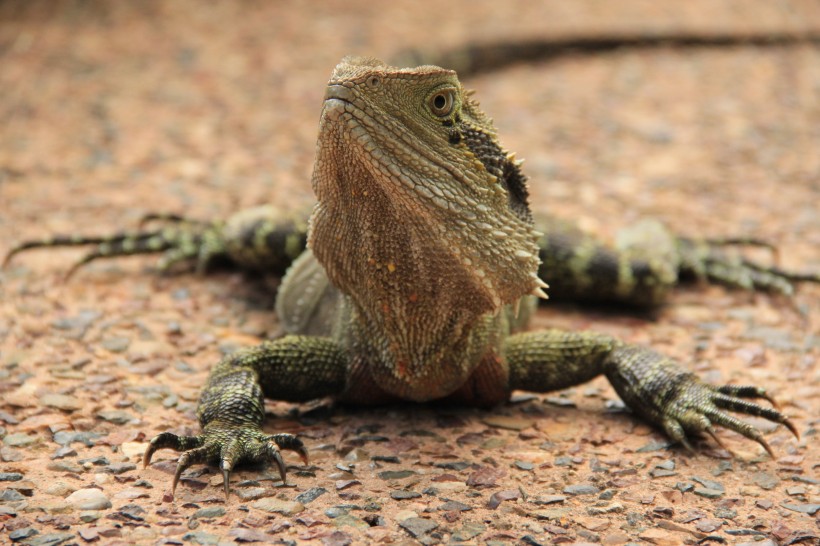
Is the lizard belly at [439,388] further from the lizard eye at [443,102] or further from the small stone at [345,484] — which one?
the lizard eye at [443,102]

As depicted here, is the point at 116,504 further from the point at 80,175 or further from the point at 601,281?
the point at 80,175

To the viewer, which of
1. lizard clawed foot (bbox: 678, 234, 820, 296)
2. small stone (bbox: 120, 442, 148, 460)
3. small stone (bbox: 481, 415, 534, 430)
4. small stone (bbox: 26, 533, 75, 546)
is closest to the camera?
small stone (bbox: 26, 533, 75, 546)

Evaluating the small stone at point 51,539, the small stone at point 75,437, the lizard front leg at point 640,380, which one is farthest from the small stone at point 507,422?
the small stone at point 51,539

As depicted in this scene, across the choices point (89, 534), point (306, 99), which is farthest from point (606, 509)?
point (306, 99)

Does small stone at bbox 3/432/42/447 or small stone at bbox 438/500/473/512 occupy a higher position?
small stone at bbox 438/500/473/512

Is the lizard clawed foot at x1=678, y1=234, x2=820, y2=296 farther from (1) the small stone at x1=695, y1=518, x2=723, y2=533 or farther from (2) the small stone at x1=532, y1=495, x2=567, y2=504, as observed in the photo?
(2) the small stone at x1=532, y1=495, x2=567, y2=504

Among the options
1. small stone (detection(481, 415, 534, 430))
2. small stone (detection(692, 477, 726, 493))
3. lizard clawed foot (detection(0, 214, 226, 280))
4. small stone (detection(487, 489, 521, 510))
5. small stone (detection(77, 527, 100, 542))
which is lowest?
small stone (detection(77, 527, 100, 542))

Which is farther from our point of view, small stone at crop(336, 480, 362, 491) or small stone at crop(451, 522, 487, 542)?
small stone at crop(336, 480, 362, 491)

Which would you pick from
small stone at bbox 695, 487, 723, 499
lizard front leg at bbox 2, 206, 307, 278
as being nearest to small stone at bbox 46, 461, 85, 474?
lizard front leg at bbox 2, 206, 307, 278

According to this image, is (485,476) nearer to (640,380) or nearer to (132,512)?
(640,380)
